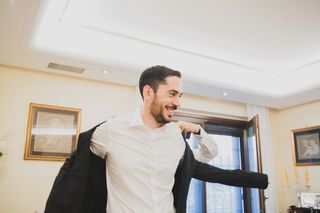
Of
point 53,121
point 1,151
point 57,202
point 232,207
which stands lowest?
point 232,207

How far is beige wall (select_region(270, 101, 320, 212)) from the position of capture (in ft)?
15.0

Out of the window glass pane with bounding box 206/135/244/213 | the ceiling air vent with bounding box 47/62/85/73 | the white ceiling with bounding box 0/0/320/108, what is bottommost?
the window glass pane with bounding box 206/135/244/213

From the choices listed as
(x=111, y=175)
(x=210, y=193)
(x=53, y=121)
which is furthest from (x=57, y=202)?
(x=210, y=193)

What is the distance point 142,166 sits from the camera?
1308 mm

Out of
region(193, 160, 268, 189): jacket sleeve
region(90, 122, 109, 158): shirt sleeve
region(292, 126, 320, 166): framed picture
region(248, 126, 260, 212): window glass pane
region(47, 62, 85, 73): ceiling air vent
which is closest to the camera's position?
region(90, 122, 109, 158): shirt sleeve

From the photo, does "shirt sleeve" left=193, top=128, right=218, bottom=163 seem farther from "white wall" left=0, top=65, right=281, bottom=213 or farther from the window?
the window

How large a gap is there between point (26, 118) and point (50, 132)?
1.03 feet

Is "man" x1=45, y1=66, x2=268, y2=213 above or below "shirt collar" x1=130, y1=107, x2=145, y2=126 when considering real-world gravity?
below

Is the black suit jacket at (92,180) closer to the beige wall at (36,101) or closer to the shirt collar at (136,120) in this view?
the shirt collar at (136,120)

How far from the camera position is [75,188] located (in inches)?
47.1

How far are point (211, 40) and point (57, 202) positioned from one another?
8.58ft

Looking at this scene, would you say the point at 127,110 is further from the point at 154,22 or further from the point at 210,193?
the point at 210,193

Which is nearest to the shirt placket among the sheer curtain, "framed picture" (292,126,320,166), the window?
the window

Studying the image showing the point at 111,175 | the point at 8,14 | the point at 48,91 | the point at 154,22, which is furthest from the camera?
the point at 48,91
